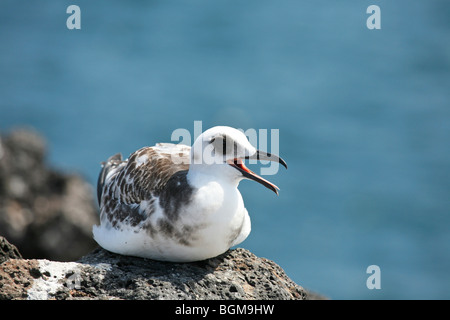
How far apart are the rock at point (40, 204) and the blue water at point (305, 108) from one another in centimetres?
555

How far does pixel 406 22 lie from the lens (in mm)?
29297

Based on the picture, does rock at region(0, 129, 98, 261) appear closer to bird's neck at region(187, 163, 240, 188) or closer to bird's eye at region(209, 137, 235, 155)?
bird's neck at region(187, 163, 240, 188)

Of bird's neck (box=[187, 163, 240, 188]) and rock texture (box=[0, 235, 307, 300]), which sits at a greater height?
bird's neck (box=[187, 163, 240, 188])

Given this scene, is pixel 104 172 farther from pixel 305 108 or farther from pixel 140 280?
pixel 305 108

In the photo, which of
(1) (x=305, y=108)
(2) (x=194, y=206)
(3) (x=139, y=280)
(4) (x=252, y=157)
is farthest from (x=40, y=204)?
(1) (x=305, y=108)

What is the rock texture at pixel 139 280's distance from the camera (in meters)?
6.61

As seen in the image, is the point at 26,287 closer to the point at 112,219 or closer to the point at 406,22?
the point at 112,219

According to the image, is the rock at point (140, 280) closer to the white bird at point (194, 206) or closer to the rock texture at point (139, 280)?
the rock texture at point (139, 280)

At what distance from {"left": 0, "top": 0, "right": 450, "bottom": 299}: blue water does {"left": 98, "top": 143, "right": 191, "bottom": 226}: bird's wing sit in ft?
34.5

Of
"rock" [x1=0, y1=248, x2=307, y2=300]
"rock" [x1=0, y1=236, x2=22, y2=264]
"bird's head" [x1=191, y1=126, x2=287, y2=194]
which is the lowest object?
"rock" [x1=0, y1=248, x2=307, y2=300]

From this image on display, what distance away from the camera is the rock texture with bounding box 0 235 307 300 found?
661cm

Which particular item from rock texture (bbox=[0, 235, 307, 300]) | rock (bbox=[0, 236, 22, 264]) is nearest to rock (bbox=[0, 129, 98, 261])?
rock texture (bbox=[0, 235, 307, 300])

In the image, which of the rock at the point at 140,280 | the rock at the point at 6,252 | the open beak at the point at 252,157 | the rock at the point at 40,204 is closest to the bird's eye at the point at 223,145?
the open beak at the point at 252,157

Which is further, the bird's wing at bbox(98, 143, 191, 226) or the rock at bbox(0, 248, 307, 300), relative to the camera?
the bird's wing at bbox(98, 143, 191, 226)
